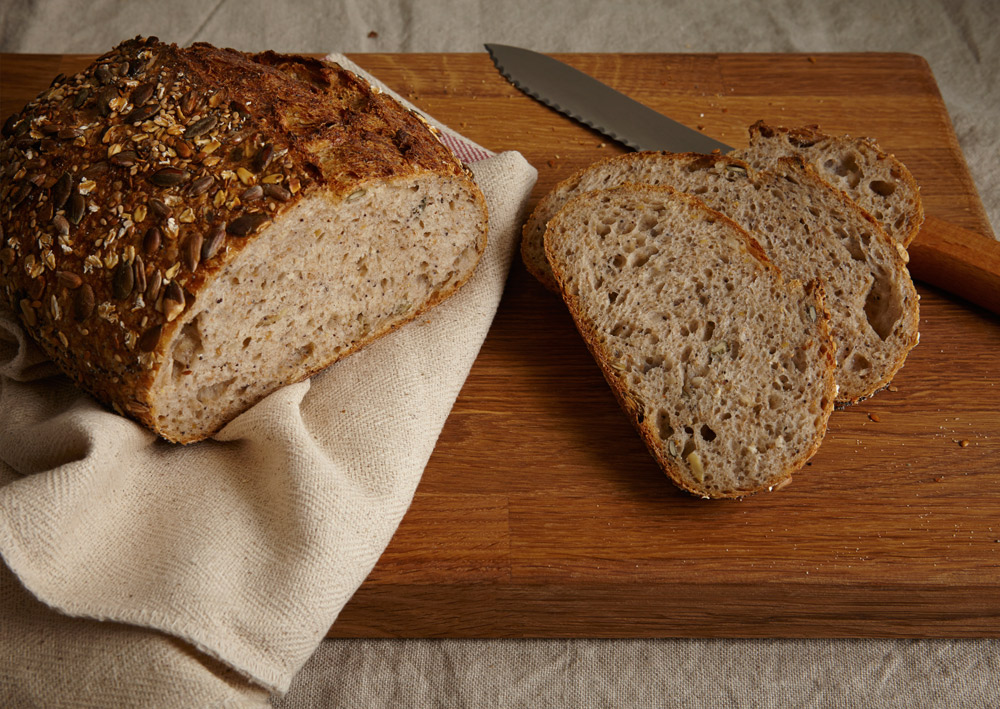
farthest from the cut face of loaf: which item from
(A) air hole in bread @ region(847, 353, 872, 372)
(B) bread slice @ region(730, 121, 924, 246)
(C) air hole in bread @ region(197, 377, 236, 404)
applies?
(A) air hole in bread @ region(847, 353, 872, 372)

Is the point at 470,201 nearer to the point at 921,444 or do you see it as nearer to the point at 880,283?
the point at 880,283

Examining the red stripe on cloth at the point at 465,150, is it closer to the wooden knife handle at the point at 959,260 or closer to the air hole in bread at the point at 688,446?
the air hole in bread at the point at 688,446

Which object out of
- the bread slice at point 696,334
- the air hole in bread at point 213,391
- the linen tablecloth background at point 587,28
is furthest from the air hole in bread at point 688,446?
the linen tablecloth background at point 587,28

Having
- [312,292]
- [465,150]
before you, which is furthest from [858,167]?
[312,292]

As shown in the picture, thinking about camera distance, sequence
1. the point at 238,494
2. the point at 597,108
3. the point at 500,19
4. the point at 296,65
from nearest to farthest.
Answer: the point at 238,494 < the point at 296,65 < the point at 597,108 < the point at 500,19

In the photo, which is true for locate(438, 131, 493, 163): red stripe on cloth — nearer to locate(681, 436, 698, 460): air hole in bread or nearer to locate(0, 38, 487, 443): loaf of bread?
locate(0, 38, 487, 443): loaf of bread

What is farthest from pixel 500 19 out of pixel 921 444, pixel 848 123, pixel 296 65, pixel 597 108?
pixel 921 444
